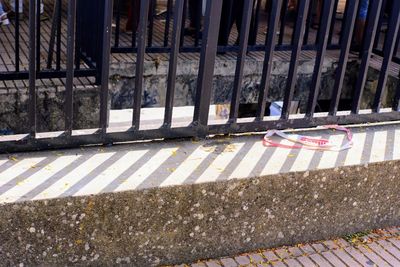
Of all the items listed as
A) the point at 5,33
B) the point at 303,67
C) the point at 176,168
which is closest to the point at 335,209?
the point at 176,168

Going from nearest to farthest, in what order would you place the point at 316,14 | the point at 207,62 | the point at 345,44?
the point at 207,62 < the point at 345,44 < the point at 316,14

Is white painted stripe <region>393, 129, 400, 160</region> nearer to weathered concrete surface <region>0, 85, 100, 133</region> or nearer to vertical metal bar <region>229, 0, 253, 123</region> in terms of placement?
vertical metal bar <region>229, 0, 253, 123</region>

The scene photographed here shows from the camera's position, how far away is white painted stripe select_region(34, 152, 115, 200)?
2.74 metres

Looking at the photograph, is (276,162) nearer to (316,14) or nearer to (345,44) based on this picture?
(345,44)

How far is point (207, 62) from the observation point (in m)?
3.34

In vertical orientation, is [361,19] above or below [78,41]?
above

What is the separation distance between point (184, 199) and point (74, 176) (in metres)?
0.58

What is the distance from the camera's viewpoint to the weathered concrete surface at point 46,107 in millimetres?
4434

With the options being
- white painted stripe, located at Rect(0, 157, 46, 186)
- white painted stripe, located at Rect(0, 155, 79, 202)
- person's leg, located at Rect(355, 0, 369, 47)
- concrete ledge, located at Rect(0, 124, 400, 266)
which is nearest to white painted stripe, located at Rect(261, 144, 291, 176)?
concrete ledge, located at Rect(0, 124, 400, 266)

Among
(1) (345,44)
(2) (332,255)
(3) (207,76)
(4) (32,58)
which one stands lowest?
(2) (332,255)

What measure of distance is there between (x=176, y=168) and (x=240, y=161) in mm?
405

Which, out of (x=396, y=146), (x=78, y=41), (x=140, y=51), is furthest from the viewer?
(x=78, y=41)

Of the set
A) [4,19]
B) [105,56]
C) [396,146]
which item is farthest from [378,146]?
[4,19]

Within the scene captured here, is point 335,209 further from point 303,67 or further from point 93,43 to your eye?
point 303,67
